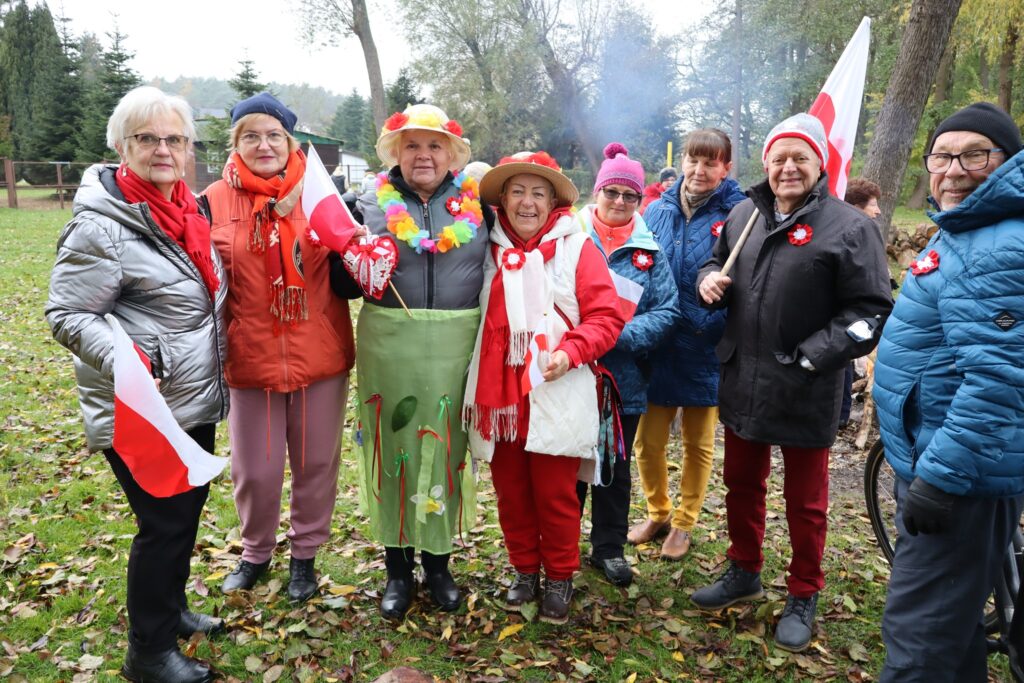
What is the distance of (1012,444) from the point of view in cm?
215

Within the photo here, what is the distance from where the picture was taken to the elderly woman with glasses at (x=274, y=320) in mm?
3180

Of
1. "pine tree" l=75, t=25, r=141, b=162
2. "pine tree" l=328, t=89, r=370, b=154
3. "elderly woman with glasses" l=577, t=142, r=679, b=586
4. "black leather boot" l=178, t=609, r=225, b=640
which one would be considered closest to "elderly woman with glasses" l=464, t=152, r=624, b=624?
"elderly woman with glasses" l=577, t=142, r=679, b=586

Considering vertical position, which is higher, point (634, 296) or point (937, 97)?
point (937, 97)

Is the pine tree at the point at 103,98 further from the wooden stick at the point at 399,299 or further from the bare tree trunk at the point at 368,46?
the wooden stick at the point at 399,299

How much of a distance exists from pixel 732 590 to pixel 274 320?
2.73m

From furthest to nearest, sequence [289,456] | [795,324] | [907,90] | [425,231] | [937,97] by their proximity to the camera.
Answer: [937,97]
[907,90]
[289,456]
[425,231]
[795,324]

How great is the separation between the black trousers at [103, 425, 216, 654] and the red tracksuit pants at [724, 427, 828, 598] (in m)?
2.53

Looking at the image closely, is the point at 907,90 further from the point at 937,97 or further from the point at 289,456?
the point at 937,97

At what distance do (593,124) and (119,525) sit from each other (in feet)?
112

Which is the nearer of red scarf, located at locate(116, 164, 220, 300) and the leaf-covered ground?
red scarf, located at locate(116, 164, 220, 300)

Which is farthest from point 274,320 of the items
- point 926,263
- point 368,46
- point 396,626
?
point 368,46

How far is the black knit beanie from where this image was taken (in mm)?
2324

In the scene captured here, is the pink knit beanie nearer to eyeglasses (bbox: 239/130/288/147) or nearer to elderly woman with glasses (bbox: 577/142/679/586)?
elderly woman with glasses (bbox: 577/142/679/586)

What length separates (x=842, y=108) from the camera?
145 inches
